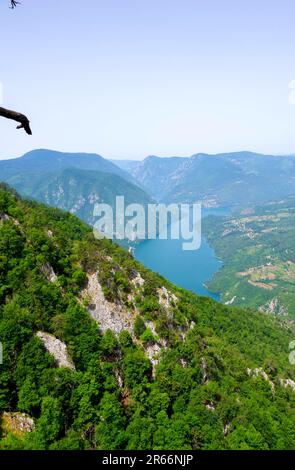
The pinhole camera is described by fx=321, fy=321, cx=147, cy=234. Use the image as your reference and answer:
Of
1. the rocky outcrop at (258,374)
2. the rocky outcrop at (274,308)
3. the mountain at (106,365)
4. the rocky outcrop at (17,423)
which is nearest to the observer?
the rocky outcrop at (17,423)

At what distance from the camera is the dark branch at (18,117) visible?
7466mm

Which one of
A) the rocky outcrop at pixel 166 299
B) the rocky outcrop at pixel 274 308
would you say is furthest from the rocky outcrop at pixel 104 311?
the rocky outcrop at pixel 274 308

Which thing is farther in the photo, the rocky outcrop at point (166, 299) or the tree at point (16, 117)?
the rocky outcrop at point (166, 299)

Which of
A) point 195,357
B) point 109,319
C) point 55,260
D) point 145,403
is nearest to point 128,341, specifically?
point 109,319

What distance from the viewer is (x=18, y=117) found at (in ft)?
25.0

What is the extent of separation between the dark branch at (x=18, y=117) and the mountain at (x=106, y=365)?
20.0 metres

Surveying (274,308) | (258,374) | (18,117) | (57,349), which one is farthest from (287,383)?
(274,308)

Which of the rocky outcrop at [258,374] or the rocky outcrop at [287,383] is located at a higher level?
the rocky outcrop at [258,374]

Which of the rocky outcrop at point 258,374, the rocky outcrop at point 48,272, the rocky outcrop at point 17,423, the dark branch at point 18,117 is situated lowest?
the rocky outcrop at point 258,374

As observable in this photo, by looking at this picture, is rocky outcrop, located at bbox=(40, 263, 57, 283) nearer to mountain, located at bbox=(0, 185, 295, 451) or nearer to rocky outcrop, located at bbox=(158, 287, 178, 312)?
mountain, located at bbox=(0, 185, 295, 451)

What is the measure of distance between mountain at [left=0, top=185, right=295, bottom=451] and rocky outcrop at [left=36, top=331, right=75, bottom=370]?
9cm

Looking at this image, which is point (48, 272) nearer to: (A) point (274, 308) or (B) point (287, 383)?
(B) point (287, 383)

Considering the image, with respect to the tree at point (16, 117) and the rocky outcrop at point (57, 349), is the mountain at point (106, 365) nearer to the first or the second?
the rocky outcrop at point (57, 349)
